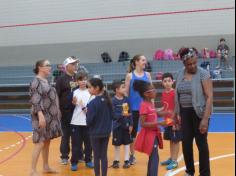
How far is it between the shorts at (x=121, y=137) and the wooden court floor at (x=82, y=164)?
16.4 inches

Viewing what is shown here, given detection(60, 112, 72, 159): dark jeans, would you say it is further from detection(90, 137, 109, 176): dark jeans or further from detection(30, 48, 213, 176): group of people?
detection(90, 137, 109, 176): dark jeans

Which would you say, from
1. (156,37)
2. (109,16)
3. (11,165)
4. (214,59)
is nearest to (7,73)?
(109,16)

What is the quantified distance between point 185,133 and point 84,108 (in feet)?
→ 5.94

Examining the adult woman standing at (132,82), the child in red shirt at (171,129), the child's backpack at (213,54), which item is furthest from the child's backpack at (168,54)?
the child in red shirt at (171,129)

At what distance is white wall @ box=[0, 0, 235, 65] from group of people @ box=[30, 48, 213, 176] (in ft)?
30.6

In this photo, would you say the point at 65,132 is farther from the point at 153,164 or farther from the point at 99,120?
the point at 153,164

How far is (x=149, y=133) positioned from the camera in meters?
5.22

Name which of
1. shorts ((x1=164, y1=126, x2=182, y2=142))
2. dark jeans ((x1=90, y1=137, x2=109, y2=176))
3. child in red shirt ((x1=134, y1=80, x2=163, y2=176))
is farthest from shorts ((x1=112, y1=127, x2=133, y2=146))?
child in red shirt ((x1=134, y1=80, x2=163, y2=176))

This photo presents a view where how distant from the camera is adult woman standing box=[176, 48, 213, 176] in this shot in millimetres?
5082

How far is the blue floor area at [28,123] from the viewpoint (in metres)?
10.4

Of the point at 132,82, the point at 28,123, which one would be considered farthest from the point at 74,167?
the point at 28,123

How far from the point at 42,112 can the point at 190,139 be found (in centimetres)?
210

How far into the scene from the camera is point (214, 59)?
14914 mm

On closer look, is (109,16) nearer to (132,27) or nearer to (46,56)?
(132,27)
